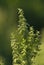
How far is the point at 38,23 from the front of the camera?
31.4ft

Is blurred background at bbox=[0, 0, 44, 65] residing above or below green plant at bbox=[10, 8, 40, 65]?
above

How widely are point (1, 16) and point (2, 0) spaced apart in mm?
365

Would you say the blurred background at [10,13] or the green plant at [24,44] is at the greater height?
the blurred background at [10,13]

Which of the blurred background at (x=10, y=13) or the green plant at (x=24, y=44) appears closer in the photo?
the green plant at (x=24, y=44)

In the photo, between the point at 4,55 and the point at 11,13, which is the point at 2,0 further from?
the point at 4,55

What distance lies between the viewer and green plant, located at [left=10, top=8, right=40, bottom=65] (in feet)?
22.3

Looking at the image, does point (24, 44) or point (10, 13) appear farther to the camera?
point (10, 13)

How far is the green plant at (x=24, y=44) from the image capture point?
22.3 ft

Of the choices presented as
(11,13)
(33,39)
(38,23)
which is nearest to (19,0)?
(11,13)

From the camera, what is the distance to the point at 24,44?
268 inches

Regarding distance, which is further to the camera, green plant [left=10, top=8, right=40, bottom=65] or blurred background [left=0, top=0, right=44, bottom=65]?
blurred background [left=0, top=0, right=44, bottom=65]

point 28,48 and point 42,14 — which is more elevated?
point 42,14

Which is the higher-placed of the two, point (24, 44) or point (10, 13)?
point (10, 13)

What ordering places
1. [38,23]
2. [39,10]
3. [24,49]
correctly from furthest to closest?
[38,23], [39,10], [24,49]
